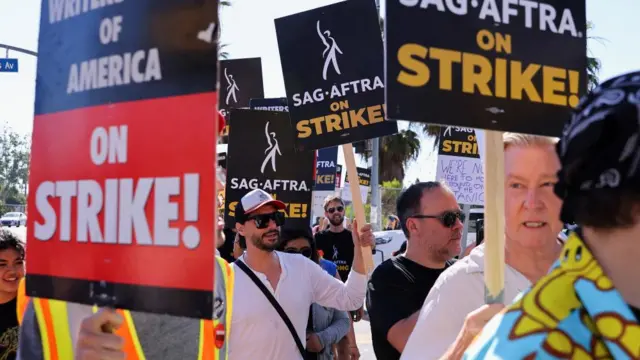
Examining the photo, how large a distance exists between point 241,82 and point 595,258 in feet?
23.7

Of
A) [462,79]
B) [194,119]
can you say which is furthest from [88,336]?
[462,79]

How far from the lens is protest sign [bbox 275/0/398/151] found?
4512 millimetres

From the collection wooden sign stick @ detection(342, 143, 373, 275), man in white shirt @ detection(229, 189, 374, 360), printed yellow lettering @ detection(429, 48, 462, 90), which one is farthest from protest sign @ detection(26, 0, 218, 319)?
wooden sign stick @ detection(342, 143, 373, 275)

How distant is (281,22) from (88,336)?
3.22 m

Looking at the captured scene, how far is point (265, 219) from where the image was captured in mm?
4430

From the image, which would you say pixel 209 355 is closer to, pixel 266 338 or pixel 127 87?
pixel 127 87

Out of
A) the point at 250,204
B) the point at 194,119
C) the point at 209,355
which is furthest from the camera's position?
the point at 250,204

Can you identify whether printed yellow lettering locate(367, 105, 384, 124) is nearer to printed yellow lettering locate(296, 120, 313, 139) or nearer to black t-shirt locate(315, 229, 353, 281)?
printed yellow lettering locate(296, 120, 313, 139)

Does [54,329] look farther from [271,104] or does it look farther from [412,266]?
[271,104]

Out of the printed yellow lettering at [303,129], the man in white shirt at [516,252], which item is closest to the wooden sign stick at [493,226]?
the man in white shirt at [516,252]

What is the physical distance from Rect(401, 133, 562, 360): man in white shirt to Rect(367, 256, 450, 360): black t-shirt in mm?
830

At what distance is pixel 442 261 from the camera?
363cm

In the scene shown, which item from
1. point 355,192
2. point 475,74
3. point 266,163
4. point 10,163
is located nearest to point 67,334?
point 475,74

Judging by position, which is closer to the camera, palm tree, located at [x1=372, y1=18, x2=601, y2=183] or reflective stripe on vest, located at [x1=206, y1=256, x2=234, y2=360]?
reflective stripe on vest, located at [x1=206, y1=256, x2=234, y2=360]
